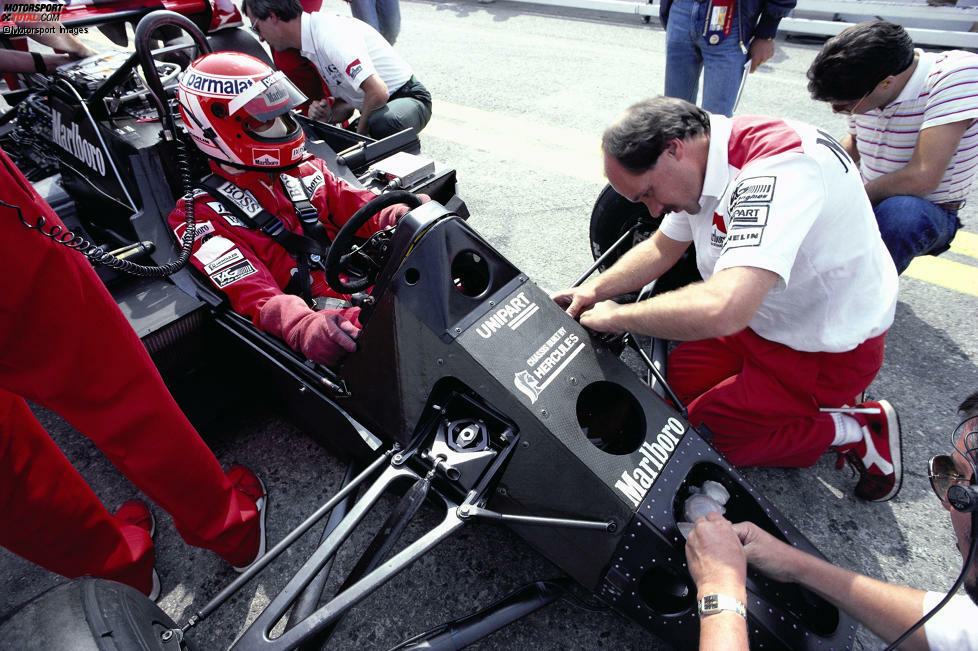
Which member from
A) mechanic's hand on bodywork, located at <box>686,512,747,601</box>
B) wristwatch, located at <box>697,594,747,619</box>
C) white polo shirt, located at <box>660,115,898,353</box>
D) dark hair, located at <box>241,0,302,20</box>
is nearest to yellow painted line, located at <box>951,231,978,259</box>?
white polo shirt, located at <box>660,115,898,353</box>

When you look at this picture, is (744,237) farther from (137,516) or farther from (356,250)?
(137,516)

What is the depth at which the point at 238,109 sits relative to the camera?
223cm

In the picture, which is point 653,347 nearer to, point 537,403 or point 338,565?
point 537,403

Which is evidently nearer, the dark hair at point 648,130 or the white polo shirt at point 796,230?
the white polo shirt at point 796,230

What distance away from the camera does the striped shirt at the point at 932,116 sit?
2514 mm

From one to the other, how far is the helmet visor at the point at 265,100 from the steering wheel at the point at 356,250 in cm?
74

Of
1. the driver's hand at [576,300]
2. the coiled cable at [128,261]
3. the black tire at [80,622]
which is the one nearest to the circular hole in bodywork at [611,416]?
the driver's hand at [576,300]

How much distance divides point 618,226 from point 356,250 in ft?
5.39

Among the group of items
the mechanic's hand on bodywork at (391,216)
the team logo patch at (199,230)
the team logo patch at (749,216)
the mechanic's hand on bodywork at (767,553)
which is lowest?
the mechanic's hand on bodywork at (767,553)

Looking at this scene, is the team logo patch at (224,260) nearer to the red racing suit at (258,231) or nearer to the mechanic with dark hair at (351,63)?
the red racing suit at (258,231)

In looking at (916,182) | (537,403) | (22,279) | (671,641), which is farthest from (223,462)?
(916,182)

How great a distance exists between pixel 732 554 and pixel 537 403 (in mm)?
646

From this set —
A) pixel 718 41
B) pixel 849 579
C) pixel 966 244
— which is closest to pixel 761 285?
pixel 849 579

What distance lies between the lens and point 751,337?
2.32 m
